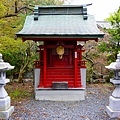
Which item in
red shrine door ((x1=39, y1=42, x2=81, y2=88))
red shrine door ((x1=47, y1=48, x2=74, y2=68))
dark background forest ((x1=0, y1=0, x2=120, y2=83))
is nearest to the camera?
red shrine door ((x1=39, y1=42, x2=81, y2=88))

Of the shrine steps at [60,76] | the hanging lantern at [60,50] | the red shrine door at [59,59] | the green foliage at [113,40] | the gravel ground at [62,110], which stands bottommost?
the gravel ground at [62,110]

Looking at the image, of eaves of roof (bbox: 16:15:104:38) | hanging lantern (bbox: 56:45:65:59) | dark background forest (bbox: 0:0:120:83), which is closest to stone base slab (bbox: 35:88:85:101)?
hanging lantern (bbox: 56:45:65:59)

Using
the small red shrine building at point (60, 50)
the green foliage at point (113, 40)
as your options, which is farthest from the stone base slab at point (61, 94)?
the green foliage at point (113, 40)

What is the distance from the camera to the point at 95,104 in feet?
28.7

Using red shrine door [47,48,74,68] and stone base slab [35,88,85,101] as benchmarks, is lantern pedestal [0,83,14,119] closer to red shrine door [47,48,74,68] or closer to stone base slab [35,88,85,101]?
stone base slab [35,88,85,101]

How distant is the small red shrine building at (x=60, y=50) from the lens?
9.27 meters

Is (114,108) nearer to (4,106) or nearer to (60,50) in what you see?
(4,106)

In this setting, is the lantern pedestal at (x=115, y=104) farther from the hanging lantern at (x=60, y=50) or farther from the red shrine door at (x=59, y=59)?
the red shrine door at (x=59, y=59)

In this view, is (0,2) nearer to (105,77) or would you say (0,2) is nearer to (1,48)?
(1,48)

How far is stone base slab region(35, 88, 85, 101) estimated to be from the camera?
9656mm

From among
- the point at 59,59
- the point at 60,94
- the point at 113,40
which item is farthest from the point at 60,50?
the point at 113,40

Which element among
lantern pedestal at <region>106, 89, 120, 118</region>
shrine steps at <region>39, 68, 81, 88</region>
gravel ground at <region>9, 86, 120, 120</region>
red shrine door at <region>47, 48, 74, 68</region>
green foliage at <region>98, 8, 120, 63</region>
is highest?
green foliage at <region>98, 8, 120, 63</region>

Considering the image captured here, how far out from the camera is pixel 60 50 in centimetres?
971

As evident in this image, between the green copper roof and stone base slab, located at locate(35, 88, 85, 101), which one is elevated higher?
the green copper roof
